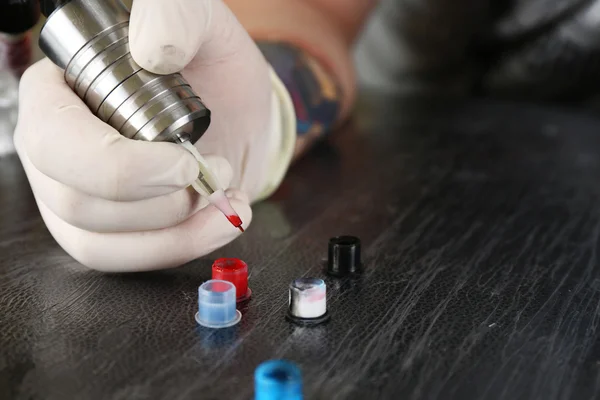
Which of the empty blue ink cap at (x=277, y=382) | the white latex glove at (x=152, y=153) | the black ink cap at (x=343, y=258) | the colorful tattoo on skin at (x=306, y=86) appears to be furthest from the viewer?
the colorful tattoo on skin at (x=306, y=86)

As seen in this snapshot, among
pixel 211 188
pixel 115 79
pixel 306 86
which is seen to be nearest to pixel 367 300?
pixel 211 188

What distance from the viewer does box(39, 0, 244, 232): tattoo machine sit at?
1.73ft

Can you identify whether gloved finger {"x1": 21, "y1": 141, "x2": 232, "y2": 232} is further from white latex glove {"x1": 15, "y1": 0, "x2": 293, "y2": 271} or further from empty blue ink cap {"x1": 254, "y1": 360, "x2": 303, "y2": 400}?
empty blue ink cap {"x1": 254, "y1": 360, "x2": 303, "y2": 400}

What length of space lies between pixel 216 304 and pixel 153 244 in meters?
0.10

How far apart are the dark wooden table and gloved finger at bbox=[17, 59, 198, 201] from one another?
0.34 ft

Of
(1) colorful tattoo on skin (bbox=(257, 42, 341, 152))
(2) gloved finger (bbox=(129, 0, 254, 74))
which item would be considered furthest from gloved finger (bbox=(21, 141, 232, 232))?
(1) colorful tattoo on skin (bbox=(257, 42, 341, 152))

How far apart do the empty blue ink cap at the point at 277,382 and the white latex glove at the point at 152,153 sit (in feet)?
0.58

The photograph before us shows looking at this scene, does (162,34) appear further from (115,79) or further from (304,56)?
(304,56)

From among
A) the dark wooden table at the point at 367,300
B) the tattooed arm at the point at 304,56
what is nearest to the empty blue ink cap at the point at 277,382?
the dark wooden table at the point at 367,300

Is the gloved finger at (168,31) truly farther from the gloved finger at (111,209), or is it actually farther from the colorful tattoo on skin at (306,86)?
the colorful tattoo on skin at (306,86)

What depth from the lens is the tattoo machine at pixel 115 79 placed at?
53 cm

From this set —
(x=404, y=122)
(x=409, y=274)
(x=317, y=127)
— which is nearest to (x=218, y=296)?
(x=409, y=274)

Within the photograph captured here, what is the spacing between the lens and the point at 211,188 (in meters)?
0.58

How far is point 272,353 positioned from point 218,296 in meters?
0.06
